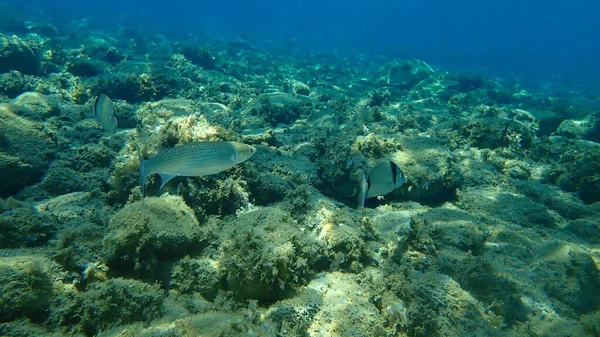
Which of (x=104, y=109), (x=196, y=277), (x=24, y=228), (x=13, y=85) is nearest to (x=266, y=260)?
(x=196, y=277)

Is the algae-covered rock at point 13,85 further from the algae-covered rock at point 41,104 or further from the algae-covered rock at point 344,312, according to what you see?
the algae-covered rock at point 344,312

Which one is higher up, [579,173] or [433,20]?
[433,20]

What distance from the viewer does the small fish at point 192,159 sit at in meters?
3.21

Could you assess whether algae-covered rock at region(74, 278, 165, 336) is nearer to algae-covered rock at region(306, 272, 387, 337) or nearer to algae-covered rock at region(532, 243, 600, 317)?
algae-covered rock at region(306, 272, 387, 337)

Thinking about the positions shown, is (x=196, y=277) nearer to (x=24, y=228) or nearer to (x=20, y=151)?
(x=24, y=228)

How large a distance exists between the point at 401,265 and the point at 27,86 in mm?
13008

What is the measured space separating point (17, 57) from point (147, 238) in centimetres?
1405

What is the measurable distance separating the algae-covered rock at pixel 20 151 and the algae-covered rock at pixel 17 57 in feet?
29.5

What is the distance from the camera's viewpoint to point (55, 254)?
2994 mm

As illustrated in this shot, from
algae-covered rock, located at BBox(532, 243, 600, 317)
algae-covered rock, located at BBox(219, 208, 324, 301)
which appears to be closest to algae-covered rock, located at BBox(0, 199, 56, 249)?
algae-covered rock, located at BBox(219, 208, 324, 301)

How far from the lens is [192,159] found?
321cm

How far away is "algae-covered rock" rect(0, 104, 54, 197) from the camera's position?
482 centimetres

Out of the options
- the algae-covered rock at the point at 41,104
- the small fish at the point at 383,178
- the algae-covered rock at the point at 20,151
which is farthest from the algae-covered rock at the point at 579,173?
the algae-covered rock at the point at 41,104

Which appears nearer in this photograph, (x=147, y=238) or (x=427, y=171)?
(x=147, y=238)
